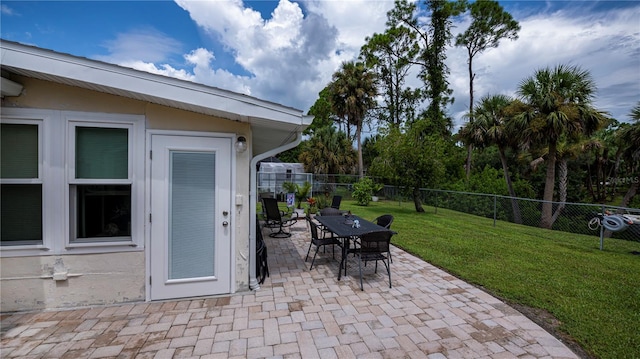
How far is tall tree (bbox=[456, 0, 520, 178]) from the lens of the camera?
1975 cm

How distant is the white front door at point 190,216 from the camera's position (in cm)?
334

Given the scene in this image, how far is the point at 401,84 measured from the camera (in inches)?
949

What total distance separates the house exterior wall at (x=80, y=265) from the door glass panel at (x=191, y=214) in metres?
0.34

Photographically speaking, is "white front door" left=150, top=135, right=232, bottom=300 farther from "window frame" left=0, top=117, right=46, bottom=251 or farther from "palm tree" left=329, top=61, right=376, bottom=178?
"palm tree" left=329, top=61, right=376, bottom=178

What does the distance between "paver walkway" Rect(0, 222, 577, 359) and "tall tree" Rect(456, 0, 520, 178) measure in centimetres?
1881

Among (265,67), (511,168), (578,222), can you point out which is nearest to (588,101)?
(578,222)

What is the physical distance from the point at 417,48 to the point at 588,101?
1421cm

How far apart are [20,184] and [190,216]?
5.90ft

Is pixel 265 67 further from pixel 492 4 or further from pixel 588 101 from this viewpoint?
pixel 492 4

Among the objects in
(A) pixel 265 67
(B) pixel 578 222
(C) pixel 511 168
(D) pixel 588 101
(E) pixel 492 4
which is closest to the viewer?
(B) pixel 578 222

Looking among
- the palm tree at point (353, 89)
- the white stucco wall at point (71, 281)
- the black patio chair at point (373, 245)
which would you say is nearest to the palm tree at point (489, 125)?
the palm tree at point (353, 89)

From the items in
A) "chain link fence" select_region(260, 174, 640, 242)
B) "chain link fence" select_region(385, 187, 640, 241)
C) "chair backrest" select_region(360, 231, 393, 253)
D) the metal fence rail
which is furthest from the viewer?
"chain link fence" select_region(385, 187, 640, 241)

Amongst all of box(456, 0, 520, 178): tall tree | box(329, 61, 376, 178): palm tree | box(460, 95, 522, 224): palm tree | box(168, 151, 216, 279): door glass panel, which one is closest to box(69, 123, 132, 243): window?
box(168, 151, 216, 279): door glass panel

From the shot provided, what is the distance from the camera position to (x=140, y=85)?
9.81 feet
